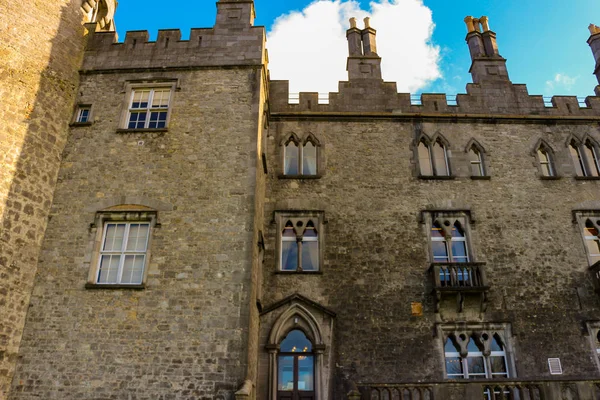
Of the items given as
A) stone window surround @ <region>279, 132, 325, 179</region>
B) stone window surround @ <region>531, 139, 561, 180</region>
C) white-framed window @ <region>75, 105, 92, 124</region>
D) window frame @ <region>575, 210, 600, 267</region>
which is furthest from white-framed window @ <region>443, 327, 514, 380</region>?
white-framed window @ <region>75, 105, 92, 124</region>

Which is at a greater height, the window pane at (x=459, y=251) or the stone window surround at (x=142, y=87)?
the stone window surround at (x=142, y=87)

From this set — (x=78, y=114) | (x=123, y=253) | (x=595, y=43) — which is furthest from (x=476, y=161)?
(x=78, y=114)

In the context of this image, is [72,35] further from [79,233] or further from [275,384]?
[275,384]

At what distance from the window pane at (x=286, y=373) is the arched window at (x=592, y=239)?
927 cm

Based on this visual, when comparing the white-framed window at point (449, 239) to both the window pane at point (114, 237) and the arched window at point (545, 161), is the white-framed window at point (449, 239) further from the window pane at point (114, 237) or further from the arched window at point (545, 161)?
the window pane at point (114, 237)

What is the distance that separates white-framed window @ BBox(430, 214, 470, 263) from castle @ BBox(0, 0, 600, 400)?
0.04 metres

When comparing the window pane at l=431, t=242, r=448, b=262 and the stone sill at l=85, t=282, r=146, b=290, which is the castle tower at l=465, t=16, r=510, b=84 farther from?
the stone sill at l=85, t=282, r=146, b=290

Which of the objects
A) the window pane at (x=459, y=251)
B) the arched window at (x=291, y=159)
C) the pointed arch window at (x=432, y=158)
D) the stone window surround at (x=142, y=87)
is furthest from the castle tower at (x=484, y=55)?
the stone window surround at (x=142, y=87)

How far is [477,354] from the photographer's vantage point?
1328 centimetres

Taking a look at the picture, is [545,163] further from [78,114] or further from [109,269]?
[78,114]

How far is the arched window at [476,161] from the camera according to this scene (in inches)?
625

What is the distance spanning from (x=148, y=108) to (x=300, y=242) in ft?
19.0

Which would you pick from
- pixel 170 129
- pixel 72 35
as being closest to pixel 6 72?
pixel 72 35

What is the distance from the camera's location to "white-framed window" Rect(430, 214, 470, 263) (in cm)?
1452
